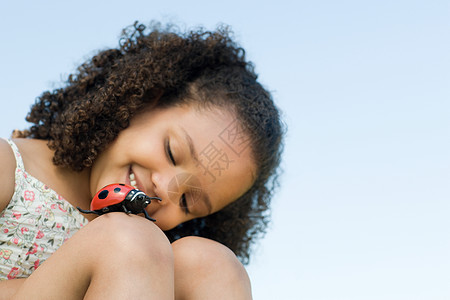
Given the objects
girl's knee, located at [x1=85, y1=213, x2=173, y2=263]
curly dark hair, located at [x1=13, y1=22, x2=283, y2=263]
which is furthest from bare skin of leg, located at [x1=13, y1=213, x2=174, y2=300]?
curly dark hair, located at [x1=13, y1=22, x2=283, y2=263]

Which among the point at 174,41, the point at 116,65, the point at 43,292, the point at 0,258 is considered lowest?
the point at 0,258

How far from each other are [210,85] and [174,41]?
217 millimetres

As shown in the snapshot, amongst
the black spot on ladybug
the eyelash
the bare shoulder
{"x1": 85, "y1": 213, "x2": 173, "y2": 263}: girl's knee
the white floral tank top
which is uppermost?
{"x1": 85, "y1": 213, "x2": 173, "y2": 263}: girl's knee

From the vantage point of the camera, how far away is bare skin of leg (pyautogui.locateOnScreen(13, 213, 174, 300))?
0.74 metres

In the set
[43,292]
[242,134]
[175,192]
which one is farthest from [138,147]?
[43,292]

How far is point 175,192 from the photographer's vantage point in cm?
122

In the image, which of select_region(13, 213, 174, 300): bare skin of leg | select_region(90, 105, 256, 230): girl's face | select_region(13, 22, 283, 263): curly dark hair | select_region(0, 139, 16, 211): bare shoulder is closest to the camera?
select_region(13, 213, 174, 300): bare skin of leg

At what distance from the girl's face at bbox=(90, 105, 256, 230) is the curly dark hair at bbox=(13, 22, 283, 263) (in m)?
0.04

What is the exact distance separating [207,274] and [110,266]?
A: 24cm

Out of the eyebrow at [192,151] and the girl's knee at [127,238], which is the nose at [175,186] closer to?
the eyebrow at [192,151]

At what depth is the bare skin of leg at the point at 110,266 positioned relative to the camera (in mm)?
739

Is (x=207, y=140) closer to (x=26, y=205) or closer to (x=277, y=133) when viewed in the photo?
(x=277, y=133)

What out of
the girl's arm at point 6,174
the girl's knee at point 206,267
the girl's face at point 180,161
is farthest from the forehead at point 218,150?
the girl's arm at point 6,174

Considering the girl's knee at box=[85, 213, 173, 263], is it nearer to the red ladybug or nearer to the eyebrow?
the red ladybug
